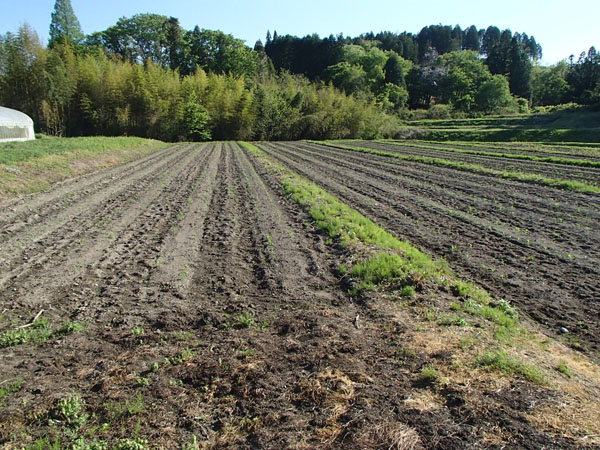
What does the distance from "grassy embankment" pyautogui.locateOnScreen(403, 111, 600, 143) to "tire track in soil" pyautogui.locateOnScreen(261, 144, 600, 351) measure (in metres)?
36.5

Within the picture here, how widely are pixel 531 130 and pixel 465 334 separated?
150ft

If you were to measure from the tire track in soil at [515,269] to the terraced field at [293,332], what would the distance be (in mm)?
38

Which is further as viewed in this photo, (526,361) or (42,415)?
(526,361)

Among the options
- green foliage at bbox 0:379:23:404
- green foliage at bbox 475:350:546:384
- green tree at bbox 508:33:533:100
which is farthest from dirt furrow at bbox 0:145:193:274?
green tree at bbox 508:33:533:100

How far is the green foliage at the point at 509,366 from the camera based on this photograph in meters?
3.44

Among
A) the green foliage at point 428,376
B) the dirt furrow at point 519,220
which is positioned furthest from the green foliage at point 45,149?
the green foliage at point 428,376

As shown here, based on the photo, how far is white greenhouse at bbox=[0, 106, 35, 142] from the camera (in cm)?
2835

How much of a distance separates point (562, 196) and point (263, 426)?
1272 centimetres

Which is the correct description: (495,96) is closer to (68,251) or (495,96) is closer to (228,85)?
(228,85)

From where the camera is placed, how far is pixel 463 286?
216 inches

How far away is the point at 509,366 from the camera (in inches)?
141

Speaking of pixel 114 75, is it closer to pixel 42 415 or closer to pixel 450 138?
pixel 450 138

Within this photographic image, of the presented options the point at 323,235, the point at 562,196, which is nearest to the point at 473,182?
the point at 562,196

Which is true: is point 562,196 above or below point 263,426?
above
